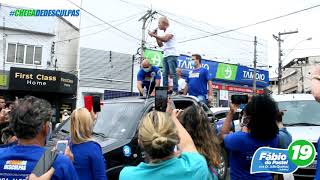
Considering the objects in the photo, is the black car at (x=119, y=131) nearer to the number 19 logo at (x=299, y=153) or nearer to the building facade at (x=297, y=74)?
the number 19 logo at (x=299, y=153)

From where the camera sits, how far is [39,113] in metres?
2.98

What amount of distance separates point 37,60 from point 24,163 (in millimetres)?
31386

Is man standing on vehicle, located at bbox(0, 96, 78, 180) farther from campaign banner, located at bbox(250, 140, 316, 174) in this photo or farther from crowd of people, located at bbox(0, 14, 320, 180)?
campaign banner, located at bbox(250, 140, 316, 174)

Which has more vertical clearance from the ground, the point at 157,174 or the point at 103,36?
the point at 103,36

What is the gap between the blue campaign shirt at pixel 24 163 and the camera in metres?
2.84

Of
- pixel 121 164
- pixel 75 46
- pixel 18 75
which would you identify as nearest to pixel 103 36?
pixel 75 46

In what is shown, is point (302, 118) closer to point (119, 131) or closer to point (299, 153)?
point (119, 131)

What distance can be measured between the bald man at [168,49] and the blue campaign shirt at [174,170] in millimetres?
6914

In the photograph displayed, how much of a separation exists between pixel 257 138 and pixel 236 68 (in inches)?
1449

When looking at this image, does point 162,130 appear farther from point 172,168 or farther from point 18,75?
point 18,75

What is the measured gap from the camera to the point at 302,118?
8383 millimetres

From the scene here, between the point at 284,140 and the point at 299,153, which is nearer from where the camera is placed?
the point at 299,153

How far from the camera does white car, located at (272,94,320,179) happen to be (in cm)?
710

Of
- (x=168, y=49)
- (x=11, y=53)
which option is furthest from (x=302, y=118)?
(x=11, y=53)
